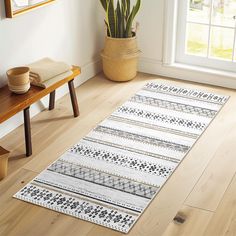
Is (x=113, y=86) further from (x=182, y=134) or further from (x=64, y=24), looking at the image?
(x=182, y=134)

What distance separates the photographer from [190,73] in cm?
416

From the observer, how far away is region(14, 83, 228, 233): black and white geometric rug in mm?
2707

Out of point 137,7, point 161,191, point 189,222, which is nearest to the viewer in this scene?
point 189,222

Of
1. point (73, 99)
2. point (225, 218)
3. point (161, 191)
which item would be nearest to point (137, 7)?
point (73, 99)

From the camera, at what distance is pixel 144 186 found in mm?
2863

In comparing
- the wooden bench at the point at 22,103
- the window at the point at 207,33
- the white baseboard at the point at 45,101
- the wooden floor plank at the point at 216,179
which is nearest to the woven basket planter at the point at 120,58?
the white baseboard at the point at 45,101

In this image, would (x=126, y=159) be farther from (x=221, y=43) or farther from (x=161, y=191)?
(x=221, y=43)

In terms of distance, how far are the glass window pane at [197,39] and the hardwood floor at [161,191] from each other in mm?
438

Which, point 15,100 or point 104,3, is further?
point 104,3

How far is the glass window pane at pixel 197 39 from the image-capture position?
4.12 metres

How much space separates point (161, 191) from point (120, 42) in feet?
5.01

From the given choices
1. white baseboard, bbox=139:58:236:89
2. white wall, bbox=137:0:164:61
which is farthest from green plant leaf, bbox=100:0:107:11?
white baseboard, bbox=139:58:236:89

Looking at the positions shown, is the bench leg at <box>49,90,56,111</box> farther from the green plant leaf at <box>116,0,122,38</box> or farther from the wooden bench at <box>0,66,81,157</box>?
the green plant leaf at <box>116,0,122,38</box>

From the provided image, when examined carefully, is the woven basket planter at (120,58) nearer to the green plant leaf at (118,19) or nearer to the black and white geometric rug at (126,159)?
the green plant leaf at (118,19)
